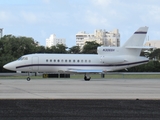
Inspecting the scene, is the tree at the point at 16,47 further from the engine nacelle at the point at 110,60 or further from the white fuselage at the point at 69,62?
the engine nacelle at the point at 110,60

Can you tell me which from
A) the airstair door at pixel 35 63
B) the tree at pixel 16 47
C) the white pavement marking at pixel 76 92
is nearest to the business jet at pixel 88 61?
the airstair door at pixel 35 63

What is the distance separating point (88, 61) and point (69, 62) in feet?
7.32

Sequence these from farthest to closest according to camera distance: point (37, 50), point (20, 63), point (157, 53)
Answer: point (157, 53) → point (37, 50) → point (20, 63)

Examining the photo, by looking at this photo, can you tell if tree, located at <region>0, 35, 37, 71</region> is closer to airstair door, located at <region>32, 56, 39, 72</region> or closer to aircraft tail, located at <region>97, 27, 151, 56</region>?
airstair door, located at <region>32, 56, 39, 72</region>

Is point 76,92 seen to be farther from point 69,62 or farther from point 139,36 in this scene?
point 139,36

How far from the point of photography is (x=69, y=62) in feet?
143

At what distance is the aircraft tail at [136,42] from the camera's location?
44219mm

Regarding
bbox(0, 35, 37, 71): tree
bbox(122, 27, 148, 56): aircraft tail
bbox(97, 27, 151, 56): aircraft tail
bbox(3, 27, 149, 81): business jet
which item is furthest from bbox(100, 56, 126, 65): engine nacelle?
bbox(0, 35, 37, 71): tree

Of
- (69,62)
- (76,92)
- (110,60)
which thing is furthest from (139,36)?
(76,92)
